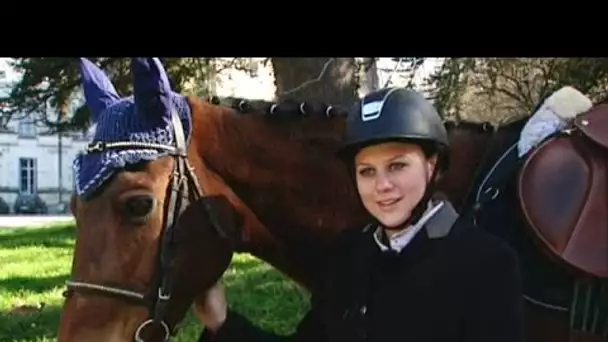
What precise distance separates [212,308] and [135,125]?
428 mm

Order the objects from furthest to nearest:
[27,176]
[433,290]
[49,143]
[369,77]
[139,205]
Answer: [369,77] → [49,143] → [27,176] → [139,205] → [433,290]

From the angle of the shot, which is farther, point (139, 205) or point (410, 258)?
point (139, 205)

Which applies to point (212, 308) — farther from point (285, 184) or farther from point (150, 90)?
point (150, 90)

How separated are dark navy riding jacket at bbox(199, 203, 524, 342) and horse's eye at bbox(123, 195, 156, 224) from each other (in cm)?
45

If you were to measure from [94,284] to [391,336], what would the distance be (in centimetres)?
65

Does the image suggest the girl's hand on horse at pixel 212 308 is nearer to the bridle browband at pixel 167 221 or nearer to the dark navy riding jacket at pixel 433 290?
the bridle browband at pixel 167 221

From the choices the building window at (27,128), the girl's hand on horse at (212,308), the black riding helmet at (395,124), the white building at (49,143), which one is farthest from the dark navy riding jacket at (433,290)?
the building window at (27,128)

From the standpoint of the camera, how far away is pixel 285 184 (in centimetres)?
200

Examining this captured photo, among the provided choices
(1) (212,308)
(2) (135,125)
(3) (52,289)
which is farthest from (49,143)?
(1) (212,308)

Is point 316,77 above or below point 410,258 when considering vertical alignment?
above

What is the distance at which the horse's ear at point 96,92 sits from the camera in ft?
6.31

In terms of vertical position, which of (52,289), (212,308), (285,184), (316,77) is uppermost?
(316,77)

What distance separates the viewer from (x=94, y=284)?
1.75m
